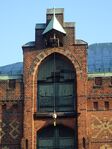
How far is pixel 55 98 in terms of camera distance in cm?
3159

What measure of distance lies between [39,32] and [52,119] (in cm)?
573

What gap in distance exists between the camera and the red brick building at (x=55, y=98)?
100 ft

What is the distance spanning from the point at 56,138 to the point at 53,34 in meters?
6.50

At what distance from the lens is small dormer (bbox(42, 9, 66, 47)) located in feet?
105

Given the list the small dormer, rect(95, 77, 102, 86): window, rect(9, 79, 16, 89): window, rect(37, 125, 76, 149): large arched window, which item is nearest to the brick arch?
the small dormer

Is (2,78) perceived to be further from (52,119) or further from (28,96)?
(52,119)

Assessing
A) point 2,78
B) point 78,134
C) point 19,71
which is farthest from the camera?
point 19,71

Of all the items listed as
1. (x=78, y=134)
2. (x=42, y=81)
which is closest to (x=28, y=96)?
(x=42, y=81)

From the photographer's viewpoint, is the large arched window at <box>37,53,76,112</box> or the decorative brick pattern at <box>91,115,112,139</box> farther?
the large arched window at <box>37,53,76,112</box>

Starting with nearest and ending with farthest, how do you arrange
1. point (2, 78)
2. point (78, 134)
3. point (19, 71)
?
point (78, 134) → point (2, 78) → point (19, 71)

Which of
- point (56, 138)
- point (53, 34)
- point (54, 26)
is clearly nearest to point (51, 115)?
point (56, 138)

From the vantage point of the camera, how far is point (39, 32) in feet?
107

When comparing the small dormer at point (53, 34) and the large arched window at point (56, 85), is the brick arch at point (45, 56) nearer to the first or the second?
the large arched window at point (56, 85)

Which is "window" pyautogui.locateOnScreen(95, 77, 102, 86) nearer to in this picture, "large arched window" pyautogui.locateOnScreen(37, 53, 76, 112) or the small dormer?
"large arched window" pyautogui.locateOnScreen(37, 53, 76, 112)
